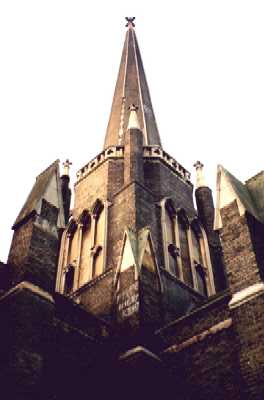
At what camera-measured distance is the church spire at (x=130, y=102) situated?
2505cm

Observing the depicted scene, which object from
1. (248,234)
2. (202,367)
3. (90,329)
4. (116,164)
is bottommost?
(202,367)

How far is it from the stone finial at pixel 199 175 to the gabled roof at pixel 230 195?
10.2 meters

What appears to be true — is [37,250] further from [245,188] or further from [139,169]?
[139,169]

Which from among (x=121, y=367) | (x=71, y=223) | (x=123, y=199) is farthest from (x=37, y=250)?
(x=71, y=223)

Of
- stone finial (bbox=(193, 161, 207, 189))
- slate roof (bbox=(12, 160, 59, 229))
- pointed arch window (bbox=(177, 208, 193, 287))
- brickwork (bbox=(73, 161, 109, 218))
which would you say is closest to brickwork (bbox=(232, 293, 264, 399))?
slate roof (bbox=(12, 160, 59, 229))

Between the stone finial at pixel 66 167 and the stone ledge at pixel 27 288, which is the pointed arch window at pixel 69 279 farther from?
the stone ledge at pixel 27 288

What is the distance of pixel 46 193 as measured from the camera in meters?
13.2

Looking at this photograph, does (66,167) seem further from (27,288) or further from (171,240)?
(27,288)

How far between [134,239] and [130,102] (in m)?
13.1

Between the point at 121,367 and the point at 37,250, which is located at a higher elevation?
the point at 37,250

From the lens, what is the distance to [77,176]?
2356 cm

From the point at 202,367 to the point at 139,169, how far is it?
9.39 metres

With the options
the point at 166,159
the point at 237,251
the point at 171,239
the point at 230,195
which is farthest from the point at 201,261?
the point at 237,251

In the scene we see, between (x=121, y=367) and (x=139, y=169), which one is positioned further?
(x=139, y=169)
